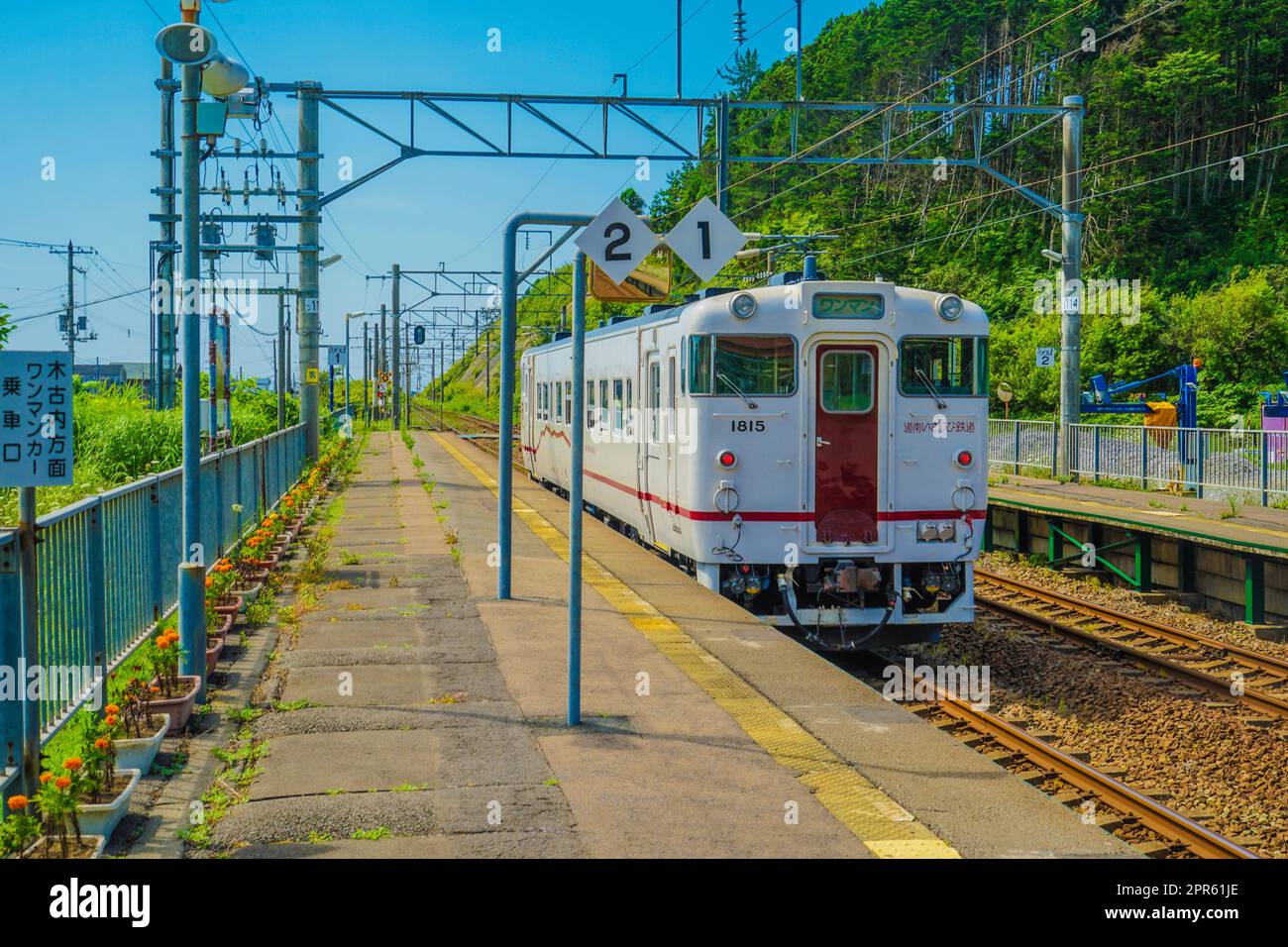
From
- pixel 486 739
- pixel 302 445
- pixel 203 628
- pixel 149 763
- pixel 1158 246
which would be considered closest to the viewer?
pixel 149 763

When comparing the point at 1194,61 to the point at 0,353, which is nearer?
the point at 0,353

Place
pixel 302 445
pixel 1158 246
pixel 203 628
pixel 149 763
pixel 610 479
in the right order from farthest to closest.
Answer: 1. pixel 1158 246
2. pixel 302 445
3. pixel 610 479
4. pixel 203 628
5. pixel 149 763

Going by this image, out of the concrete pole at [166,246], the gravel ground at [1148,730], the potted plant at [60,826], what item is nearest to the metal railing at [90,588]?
the potted plant at [60,826]

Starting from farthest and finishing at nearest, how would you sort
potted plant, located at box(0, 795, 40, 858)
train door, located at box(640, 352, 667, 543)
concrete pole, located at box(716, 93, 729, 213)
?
concrete pole, located at box(716, 93, 729, 213) → train door, located at box(640, 352, 667, 543) → potted plant, located at box(0, 795, 40, 858)

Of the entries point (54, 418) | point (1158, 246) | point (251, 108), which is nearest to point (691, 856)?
point (54, 418)

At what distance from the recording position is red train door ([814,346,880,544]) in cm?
1151

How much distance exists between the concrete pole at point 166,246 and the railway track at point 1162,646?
55.9 ft

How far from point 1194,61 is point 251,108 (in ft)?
167

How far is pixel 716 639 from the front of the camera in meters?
10.3

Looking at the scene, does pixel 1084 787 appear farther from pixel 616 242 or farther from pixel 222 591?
pixel 222 591

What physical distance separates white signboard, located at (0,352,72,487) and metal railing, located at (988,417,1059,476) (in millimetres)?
23497

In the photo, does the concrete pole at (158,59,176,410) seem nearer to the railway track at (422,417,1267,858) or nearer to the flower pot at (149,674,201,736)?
the flower pot at (149,674,201,736)

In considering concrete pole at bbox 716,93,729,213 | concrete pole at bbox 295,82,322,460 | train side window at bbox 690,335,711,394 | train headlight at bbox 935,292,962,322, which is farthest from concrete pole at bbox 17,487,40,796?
concrete pole at bbox 295,82,322,460

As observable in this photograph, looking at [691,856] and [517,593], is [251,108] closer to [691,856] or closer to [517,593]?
[517,593]
